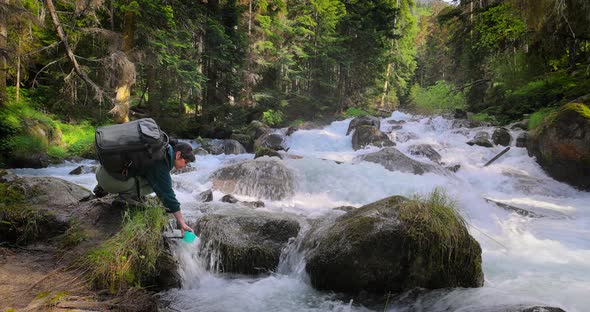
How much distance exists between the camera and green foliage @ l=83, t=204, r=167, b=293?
11.0 feet

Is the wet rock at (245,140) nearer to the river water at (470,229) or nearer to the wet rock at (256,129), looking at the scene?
the wet rock at (256,129)

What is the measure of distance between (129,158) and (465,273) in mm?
3979

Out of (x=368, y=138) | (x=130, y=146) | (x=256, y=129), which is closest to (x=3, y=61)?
(x=256, y=129)

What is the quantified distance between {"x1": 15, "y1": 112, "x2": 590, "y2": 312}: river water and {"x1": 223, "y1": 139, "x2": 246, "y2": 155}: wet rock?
2.94 ft

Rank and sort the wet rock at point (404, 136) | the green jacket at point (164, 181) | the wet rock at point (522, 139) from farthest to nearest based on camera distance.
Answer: the wet rock at point (404, 136), the wet rock at point (522, 139), the green jacket at point (164, 181)

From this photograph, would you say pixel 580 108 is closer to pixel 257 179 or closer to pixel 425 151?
pixel 425 151

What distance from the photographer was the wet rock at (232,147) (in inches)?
641

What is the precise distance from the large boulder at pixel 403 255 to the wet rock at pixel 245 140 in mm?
13893

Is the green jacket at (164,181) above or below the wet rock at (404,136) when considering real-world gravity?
above

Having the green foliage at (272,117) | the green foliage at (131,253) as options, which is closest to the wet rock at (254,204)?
the green foliage at (131,253)

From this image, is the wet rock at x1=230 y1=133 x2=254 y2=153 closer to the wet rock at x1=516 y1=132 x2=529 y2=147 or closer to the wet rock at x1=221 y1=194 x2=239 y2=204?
the wet rock at x1=221 y1=194 x2=239 y2=204

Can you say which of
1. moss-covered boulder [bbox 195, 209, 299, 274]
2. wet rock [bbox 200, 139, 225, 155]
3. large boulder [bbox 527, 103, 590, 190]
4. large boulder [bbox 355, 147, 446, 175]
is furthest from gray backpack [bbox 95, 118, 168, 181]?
wet rock [bbox 200, 139, 225, 155]

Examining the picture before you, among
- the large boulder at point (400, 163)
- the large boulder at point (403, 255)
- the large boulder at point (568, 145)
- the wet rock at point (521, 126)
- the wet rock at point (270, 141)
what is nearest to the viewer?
the large boulder at point (403, 255)

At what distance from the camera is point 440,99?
29.4m
